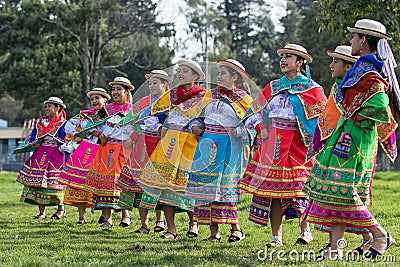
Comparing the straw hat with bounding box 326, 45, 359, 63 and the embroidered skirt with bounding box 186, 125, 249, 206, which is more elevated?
the straw hat with bounding box 326, 45, 359, 63

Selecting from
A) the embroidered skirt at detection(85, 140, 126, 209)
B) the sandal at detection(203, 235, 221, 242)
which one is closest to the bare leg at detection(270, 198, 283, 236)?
the sandal at detection(203, 235, 221, 242)

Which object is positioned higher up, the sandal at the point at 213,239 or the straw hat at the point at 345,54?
the straw hat at the point at 345,54

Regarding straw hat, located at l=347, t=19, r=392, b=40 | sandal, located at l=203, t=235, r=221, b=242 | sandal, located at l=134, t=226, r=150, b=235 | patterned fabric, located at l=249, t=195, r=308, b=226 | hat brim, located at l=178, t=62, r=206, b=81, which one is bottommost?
sandal, located at l=134, t=226, r=150, b=235

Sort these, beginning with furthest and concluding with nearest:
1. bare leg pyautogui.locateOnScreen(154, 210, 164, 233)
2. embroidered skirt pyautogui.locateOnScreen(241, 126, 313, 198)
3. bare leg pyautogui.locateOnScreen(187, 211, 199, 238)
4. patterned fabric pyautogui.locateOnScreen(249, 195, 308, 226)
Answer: bare leg pyautogui.locateOnScreen(154, 210, 164, 233)
bare leg pyautogui.locateOnScreen(187, 211, 199, 238)
patterned fabric pyautogui.locateOnScreen(249, 195, 308, 226)
embroidered skirt pyautogui.locateOnScreen(241, 126, 313, 198)

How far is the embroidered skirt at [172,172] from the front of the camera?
7.09 m

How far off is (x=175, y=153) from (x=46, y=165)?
3282mm

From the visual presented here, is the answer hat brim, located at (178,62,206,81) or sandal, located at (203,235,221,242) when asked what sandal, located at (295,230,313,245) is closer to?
sandal, located at (203,235,221,242)

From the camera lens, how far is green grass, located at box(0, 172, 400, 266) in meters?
5.38

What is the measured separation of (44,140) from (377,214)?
205 inches

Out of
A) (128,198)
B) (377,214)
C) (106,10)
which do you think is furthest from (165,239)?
(106,10)

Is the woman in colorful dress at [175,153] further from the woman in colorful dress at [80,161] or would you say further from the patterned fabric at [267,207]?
the woman in colorful dress at [80,161]

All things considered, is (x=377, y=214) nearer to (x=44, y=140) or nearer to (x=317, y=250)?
(x=317, y=250)

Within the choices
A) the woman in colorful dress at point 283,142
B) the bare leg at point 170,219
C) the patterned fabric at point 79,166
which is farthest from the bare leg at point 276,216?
the patterned fabric at point 79,166

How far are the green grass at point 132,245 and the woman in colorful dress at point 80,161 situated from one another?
349 millimetres
